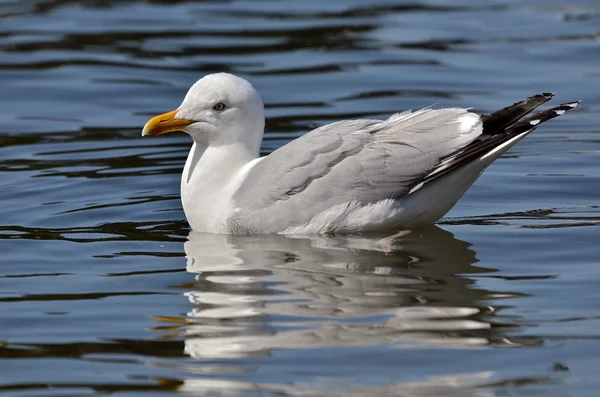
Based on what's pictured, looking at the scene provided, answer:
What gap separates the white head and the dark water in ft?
2.48

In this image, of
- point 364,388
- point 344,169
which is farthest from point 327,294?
point 364,388

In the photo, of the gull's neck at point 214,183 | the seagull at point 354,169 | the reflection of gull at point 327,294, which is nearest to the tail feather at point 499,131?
the seagull at point 354,169

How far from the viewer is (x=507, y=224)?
28.7ft

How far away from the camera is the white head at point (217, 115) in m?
8.51

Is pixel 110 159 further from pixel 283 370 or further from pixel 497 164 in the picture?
pixel 283 370

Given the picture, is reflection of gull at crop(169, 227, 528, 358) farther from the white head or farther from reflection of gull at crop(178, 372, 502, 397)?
the white head

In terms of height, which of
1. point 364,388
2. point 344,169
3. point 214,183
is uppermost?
point 344,169

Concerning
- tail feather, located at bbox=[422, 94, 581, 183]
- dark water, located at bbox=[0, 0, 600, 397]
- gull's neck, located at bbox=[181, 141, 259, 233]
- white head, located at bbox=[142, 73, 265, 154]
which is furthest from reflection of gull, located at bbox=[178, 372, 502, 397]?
white head, located at bbox=[142, 73, 265, 154]

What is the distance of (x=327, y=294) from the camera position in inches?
276

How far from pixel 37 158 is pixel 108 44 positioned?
467 cm

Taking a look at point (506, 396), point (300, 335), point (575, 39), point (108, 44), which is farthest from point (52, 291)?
point (575, 39)

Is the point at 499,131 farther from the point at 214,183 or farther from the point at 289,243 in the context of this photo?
the point at 214,183

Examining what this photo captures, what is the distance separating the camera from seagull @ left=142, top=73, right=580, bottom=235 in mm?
8117

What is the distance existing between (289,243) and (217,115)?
1.07m
